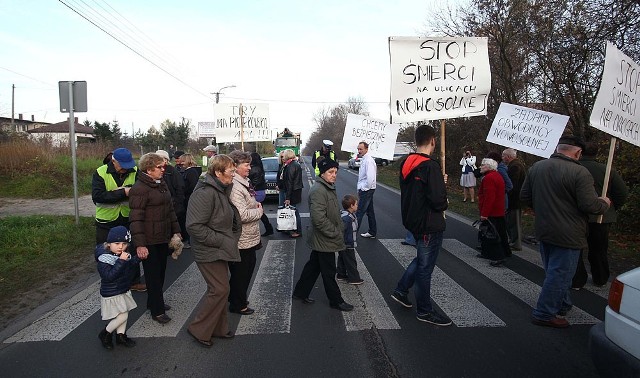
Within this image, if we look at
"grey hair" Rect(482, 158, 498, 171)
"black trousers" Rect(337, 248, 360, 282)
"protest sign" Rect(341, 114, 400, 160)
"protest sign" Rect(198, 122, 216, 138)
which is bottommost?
"black trousers" Rect(337, 248, 360, 282)

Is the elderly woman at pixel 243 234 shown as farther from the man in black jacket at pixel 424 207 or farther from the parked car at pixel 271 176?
the parked car at pixel 271 176

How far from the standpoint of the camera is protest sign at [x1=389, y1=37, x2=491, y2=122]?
19.8 ft

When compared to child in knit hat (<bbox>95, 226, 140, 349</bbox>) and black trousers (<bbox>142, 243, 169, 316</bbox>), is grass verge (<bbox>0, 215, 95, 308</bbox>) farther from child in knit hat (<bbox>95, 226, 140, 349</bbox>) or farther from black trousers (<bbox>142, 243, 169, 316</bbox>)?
child in knit hat (<bbox>95, 226, 140, 349</bbox>)

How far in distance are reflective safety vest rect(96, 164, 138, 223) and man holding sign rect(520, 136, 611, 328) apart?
4789 millimetres

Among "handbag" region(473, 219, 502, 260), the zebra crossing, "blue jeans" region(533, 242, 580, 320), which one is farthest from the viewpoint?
"handbag" region(473, 219, 502, 260)

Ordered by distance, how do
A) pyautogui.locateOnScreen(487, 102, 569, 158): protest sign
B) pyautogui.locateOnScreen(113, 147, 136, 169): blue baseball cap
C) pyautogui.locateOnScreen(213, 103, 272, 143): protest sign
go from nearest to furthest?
pyautogui.locateOnScreen(113, 147, 136, 169): blue baseball cap → pyautogui.locateOnScreen(487, 102, 569, 158): protest sign → pyautogui.locateOnScreen(213, 103, 272, 143): protest sign

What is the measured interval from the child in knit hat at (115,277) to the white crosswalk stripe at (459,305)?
3344mm

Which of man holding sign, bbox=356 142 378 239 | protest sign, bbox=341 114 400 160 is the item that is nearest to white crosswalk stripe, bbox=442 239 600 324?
man holding sign, bbox=356 142 378 239

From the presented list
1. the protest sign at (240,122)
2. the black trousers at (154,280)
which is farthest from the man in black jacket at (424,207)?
the protest sign at (240,122)

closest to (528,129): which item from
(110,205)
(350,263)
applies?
(350,263)

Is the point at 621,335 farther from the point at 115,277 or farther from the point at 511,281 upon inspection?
the point at 115,277

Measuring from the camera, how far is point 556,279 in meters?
4.41

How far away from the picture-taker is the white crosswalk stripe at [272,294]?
4514 millimetres

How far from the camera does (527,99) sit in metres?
16.1
